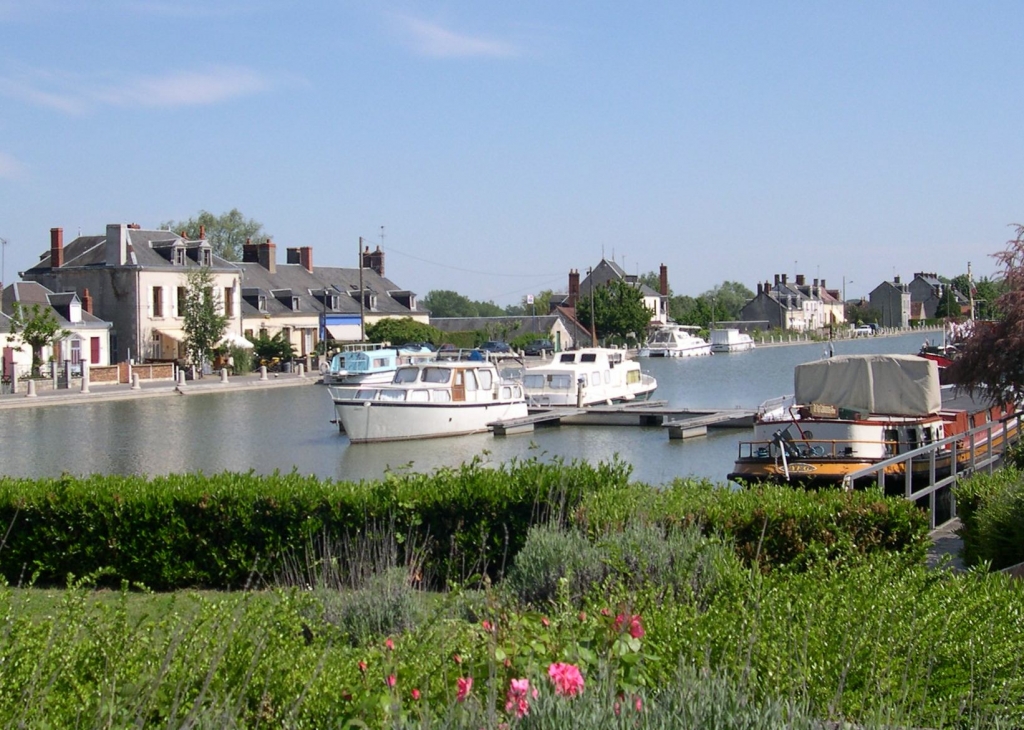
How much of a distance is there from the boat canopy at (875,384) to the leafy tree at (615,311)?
80.6 metres

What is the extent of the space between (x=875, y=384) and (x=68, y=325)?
47.4 meters

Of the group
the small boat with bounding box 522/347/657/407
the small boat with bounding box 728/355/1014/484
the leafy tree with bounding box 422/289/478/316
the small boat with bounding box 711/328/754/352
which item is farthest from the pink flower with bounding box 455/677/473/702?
the leafy tree with bounding box 422/289/478/316

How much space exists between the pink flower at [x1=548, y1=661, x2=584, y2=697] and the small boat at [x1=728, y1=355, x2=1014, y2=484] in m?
14.2

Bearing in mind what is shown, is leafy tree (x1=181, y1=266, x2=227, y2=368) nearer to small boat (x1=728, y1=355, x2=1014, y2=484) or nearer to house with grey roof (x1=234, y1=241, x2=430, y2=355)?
house with grey roof (x1=234, y1=241, x2=430, y2=355)

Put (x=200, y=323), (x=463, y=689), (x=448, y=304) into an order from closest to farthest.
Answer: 1. (x=463, y=689)
2. (x=200, y=323)
3. (x=448, y=304)

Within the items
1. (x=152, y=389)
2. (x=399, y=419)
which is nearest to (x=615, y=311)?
(x=152, y=389)

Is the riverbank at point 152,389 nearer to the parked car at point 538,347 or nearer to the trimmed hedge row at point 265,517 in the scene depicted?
the parked car at point 538,347

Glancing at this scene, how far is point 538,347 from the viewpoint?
9306 cm

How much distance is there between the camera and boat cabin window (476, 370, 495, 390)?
4053 centimetres

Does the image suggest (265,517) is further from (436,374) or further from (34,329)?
(34,329)

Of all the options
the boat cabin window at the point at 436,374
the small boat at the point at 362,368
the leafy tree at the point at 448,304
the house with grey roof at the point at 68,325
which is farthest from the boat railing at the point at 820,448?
the leafy tree at the point at 448,304

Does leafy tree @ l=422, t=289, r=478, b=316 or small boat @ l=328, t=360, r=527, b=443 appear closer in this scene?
small boat @ l=328, t=360, r=527, b=443

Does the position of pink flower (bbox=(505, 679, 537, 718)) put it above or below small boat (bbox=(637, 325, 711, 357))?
below

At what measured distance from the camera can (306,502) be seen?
12.4 metres
